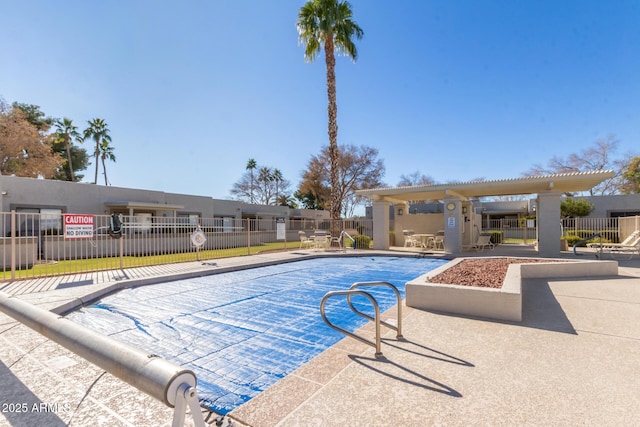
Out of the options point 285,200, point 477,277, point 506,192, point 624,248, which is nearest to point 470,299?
point 477,277

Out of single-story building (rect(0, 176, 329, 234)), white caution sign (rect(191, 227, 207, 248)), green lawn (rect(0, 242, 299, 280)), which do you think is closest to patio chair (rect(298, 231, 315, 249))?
single-story building (rect(0, 176, 329, 234))

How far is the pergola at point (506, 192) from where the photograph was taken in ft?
42.0

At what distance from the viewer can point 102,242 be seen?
47.3 ft

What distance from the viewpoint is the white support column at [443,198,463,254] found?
Result: 49.3 feet

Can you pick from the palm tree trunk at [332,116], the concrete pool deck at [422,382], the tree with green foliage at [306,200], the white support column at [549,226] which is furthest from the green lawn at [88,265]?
the tree with green foliage at [306,200]

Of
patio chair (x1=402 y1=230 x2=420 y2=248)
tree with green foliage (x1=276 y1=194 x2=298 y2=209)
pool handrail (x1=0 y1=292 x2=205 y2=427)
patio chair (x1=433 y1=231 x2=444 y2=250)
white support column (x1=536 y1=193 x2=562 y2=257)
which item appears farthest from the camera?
tree with green foliage (x1=276 y1=194 x2=298 y2=209)

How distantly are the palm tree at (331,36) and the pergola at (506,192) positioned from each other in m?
2.95

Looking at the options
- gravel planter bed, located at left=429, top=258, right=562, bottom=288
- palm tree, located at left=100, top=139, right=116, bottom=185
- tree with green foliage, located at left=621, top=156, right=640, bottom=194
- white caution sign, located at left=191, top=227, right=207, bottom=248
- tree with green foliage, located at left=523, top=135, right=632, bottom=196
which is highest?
palm tree, located at left=100, top=139, right=116, bottom=185

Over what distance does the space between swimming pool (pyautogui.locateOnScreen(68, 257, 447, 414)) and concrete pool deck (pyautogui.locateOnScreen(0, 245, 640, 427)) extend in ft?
2.47

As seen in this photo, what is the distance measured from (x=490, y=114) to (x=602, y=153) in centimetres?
2250

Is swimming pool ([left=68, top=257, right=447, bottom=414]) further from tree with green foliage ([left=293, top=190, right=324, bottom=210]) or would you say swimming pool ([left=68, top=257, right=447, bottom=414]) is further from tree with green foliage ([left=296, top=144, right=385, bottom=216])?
tree with green foliage ([left=293, top=190, right=324, bottom=210])

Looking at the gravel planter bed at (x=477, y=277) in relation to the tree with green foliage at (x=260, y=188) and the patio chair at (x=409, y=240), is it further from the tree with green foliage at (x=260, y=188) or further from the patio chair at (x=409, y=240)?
the tree with green foliage at (x=260, y=188)

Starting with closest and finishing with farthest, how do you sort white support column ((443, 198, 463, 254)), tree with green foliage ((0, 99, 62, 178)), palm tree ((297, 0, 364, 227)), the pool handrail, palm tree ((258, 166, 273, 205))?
the pool handrail → white support column ((443, 198, 463, 254)) → palm tree ((297, 0, 364, 227)) → tree with green foliage ((0, 99, 62, 178)) → palm tree ((258, 166, 273, 205))

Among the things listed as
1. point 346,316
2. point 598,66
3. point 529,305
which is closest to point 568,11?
point 598,66
